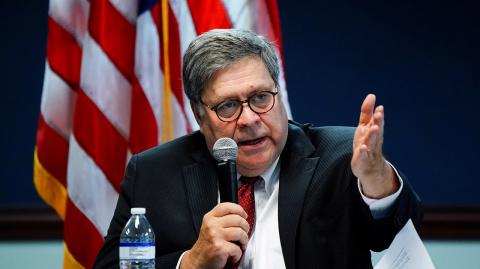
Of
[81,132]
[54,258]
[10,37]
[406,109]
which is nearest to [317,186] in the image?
[81,132]

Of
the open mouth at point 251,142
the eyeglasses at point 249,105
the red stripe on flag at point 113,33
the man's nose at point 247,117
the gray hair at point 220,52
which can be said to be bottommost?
the open mouth at point 251,142

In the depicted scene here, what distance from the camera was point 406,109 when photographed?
152 inches

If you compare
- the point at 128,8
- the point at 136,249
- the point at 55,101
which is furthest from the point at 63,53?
the point at 136,249

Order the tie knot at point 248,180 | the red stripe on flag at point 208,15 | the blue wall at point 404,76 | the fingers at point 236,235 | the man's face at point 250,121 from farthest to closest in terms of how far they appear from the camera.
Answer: the blue wall at point 404,76, the red stripe on flag at point 208,15, the tie knot at point 248,180, the man's face at point 250,121, the fingers at point 236,235

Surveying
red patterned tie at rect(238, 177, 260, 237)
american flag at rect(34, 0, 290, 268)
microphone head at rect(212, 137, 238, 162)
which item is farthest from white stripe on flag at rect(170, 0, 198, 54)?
microphone head at rect(212, 137, 238, 162)

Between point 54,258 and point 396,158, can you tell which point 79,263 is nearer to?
point 54,258

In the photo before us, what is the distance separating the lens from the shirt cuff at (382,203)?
203cm

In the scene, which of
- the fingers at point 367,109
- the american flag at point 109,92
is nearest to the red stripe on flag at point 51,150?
the american flag at point 109,92

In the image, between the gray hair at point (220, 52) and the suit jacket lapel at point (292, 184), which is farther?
→ the gray hair at point (220, 52)

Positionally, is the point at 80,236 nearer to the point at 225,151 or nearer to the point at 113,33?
the point at 113,33

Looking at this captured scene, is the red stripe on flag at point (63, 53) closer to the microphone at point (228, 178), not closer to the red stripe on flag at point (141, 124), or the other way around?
the red stripe on flag at point (141, 124)

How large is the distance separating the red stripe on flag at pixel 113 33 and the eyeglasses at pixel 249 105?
45.5 inches

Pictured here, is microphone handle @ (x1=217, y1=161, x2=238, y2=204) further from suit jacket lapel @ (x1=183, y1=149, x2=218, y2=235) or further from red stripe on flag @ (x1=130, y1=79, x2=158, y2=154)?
red stripe on flag @ (x1=130, y1=79, x2=158, y2=154)

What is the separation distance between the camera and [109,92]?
135 inches
